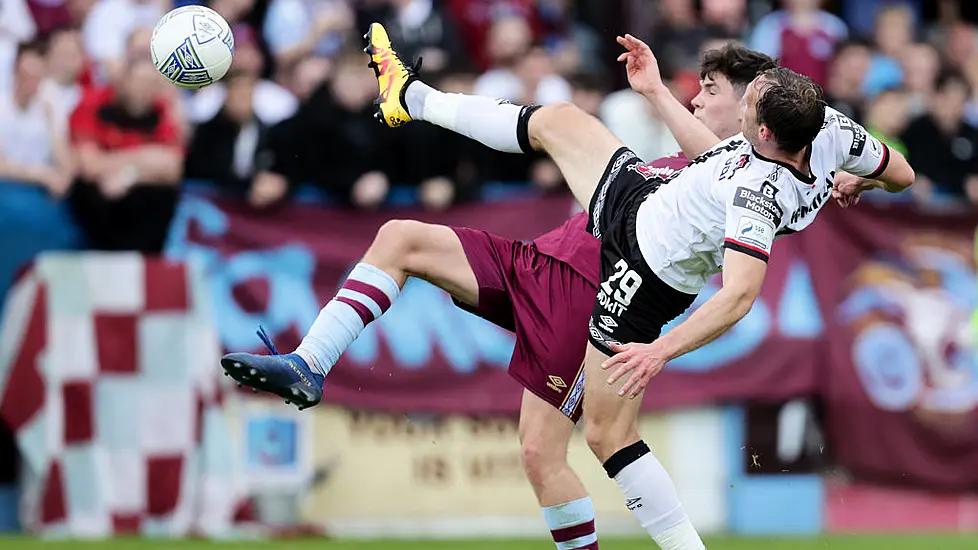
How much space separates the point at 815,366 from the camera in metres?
12.3

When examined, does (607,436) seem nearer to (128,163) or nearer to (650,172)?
(650,172)

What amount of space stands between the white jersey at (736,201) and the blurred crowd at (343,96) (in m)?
3.87

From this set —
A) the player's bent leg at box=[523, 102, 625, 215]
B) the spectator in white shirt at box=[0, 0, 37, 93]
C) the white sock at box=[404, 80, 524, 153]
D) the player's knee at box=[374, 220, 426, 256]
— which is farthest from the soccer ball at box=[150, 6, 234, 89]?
the spectator in white shirt at box=[0, 0, 37, 93]

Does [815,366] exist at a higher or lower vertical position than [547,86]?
lower

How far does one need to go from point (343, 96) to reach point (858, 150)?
5900 mm

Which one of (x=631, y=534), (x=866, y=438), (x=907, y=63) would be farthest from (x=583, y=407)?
(x=907, y=63)

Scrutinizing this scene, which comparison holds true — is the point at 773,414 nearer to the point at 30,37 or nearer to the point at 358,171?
the point at 358,171

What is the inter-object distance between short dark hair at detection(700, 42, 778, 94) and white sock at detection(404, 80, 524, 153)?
37.9 inches

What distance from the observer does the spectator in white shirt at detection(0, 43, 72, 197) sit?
11.2 metres

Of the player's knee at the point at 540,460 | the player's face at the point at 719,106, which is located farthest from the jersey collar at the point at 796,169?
the player's knee at the point at 540,460

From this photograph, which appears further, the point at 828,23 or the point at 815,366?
the point at 828,23

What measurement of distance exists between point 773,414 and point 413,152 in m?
3.50

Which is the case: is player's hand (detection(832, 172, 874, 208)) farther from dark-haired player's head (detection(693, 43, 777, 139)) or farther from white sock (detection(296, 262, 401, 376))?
white sock (detection(296, 262, 401, 376))

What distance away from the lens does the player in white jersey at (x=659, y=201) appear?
6410 millimetres
